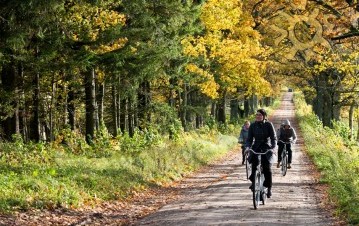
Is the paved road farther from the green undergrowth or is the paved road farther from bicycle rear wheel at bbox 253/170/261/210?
the green undergrowth

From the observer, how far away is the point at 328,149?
26.7 metres

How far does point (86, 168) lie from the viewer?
1546 centimetres

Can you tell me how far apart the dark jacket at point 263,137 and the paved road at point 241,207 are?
1453mm

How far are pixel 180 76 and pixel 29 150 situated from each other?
12.2 m

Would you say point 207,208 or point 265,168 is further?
point 265,168

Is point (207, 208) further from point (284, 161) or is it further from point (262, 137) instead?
point (284, 161)

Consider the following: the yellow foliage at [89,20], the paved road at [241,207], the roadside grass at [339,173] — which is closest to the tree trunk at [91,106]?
the yellow foliage at [89,20]

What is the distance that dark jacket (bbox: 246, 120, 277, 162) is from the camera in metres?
12.8

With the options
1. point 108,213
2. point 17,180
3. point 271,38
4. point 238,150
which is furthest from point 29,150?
point 271,38

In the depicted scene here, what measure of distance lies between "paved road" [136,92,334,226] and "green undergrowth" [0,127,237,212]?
5.79 feet

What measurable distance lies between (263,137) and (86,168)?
5657mm

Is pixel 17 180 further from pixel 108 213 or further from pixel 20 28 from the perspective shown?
pixel 20 28

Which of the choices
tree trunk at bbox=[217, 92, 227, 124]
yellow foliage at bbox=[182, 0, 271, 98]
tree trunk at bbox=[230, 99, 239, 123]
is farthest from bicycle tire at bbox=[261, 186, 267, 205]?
tree trunk at bbox=[230, 99, 239, 123]

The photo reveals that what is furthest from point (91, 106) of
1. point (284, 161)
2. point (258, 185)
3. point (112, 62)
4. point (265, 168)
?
point (258, 185)
